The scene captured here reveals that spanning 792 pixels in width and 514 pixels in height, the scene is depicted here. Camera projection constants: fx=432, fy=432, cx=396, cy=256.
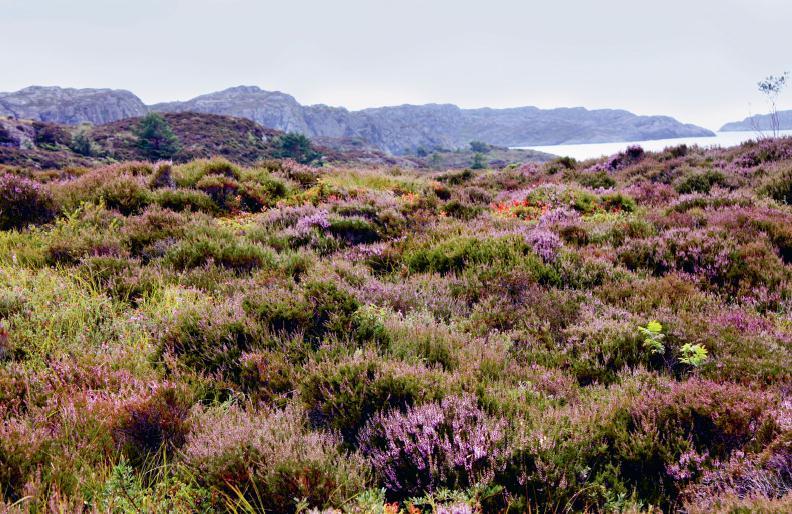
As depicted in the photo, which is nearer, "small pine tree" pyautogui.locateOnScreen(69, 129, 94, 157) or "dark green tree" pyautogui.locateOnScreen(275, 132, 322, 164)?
"small pine tree" pyautogui.locateOnScreen(69, 129, 94, 157)

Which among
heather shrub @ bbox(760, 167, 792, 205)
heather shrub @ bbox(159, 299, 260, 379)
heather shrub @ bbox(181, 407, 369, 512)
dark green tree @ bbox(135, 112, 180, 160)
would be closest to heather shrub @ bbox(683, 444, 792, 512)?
heather shrub @ bbox(181, 407, 369, 512)

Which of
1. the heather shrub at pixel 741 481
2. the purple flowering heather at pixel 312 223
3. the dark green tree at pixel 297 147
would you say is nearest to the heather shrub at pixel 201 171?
the purple flowering heather at pixel 312 223

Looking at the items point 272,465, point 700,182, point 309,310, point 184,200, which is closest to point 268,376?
point 309,310

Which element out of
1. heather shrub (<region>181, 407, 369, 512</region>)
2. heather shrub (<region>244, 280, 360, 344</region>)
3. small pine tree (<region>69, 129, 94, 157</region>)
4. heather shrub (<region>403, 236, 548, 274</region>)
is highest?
small pine tree (<region>69, 129, 94, 157</region>)

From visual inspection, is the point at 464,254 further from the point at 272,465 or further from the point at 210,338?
the point at 272,465

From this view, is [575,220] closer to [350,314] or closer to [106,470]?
[350,314]

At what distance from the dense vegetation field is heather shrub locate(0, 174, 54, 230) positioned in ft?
0.15

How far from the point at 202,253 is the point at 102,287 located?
1.33 meters

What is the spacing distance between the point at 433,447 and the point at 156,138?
56.4 metres

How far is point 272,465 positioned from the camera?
2301 millimetres

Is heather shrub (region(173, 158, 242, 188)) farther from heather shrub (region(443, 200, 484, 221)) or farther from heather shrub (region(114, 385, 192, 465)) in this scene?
→ heather shrub (region(114, 385, 192, 465))

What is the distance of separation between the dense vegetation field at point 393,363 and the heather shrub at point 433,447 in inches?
0.6

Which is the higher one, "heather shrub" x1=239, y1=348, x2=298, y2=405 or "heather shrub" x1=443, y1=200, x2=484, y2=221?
"heather shrub" x1=443, y1=200, x2=484, y2=221

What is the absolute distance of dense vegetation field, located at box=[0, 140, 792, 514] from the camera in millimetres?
2311
